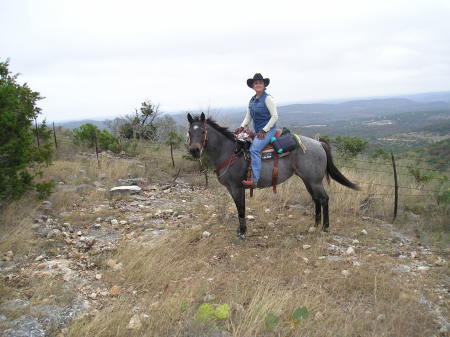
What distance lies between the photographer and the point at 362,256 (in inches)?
194

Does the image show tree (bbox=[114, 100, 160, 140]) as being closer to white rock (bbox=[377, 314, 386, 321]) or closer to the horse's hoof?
the horse's hoof

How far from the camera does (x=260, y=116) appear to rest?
5680 millimetres

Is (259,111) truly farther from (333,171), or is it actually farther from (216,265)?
(216,265)

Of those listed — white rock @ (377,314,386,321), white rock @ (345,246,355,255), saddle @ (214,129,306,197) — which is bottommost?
white rock @ (377,314,386,321)

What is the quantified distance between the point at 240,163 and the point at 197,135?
924 mm

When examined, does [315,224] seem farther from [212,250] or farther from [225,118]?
[225,118]

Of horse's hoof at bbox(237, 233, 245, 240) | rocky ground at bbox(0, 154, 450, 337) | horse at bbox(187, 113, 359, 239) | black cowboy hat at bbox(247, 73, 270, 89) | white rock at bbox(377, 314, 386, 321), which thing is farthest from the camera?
horse's hoof at bbox(237, 233, 245, 240)

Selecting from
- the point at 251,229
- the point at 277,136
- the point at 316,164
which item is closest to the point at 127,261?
the point at 251,229

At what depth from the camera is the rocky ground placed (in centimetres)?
351

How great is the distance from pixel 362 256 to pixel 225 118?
8082 mm

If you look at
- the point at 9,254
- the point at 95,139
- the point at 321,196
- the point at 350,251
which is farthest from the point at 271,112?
the point at 95,139

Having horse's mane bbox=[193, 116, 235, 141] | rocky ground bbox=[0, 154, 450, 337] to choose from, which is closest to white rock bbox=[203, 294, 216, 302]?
rocky ground bbox=[0, 154, 450, 337]

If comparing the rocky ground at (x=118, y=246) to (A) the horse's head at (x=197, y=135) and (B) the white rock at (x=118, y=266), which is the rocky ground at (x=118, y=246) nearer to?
(B) the white rock at (x=118, y=266)

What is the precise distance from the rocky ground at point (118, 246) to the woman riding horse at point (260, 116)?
4.41ft
